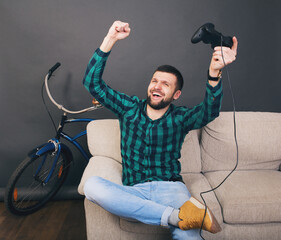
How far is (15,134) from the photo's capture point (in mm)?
1982

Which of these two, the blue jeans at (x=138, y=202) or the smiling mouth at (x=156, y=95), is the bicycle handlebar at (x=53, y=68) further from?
the blue jeans at (x=138, y=202)

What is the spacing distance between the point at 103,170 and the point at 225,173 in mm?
918

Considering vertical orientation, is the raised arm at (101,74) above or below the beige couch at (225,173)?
above

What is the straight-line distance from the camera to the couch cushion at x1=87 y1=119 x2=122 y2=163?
1648mm

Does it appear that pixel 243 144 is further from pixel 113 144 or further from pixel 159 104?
pixel 113 144

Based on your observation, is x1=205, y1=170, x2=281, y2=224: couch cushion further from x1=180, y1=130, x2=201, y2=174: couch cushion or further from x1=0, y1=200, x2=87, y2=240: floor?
x1=0, y1=200, x2=87, y2=240: floor

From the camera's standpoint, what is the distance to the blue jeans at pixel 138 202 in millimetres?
1101

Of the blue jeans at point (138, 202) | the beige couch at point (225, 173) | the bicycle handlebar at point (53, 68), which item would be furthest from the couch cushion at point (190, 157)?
the bicycle handlebar at point (53, 68)

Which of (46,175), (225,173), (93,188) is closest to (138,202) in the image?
(93,188)

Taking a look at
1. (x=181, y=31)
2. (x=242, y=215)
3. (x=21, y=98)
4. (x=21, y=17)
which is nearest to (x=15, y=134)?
(x=21, y=98)

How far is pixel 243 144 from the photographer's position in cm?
169

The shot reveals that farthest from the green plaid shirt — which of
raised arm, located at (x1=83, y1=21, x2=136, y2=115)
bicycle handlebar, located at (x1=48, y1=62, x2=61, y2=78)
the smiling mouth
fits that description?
bicycle handlebar, located at (x1=48, y1=62, x2=61, y2=78)

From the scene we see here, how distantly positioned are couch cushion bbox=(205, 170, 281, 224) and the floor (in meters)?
1.03

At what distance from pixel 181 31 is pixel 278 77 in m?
1.08
